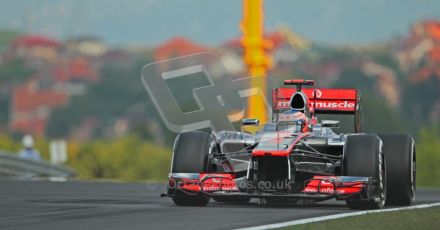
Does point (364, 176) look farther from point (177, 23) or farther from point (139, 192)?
point (177, 23)

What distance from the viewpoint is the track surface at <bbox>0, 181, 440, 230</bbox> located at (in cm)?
1405

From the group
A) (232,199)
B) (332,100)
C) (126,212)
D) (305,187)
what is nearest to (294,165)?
(305,187)

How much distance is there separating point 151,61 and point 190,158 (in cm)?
7743

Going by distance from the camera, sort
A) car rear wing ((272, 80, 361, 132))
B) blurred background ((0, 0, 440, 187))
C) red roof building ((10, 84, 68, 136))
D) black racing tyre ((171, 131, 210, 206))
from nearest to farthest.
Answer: black racing tyre ((171, 131, 210, 206))
car rear wing ((272, 80, 361, 132))
blurred background ((0, 0, 440, 187))
red roof building ((10, 84, 68, 136))

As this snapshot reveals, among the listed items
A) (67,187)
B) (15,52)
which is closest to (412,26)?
(15,52)

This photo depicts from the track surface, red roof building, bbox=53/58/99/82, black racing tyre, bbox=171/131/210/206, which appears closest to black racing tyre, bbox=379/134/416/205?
the track surface

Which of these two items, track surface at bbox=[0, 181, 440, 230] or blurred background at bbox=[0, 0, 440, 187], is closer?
track surface at bbox=[0, 181, 440, 230]

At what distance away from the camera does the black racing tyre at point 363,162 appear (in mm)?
17250

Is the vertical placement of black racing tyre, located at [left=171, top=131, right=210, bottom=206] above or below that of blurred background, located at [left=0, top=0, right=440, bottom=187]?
below

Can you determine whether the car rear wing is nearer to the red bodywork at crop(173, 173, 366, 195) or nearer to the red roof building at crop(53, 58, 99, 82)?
the red bodywork at crop(173, 173, 366, 195)

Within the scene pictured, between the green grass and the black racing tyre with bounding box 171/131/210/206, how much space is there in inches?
110

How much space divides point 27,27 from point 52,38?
363 cm

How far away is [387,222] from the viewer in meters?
14.7

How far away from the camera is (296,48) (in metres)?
106
